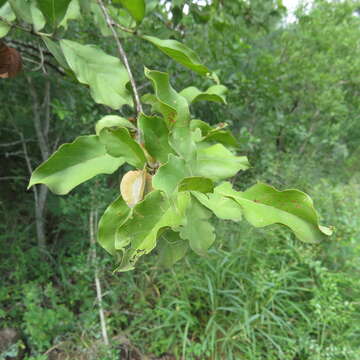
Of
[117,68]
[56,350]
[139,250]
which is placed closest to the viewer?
[139,250]

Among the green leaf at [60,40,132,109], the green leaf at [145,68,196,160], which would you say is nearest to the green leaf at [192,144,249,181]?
the green leaf at [145,68,196,160]

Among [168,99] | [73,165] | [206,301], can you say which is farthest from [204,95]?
[206,301]

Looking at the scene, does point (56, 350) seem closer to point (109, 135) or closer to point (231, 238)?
point (231, 238)

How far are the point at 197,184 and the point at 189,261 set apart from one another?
1.63m

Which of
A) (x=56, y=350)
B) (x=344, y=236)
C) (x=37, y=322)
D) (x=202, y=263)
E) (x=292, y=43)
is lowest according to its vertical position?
(x=56, y=350)

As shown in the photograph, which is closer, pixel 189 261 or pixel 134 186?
pixel 134 186

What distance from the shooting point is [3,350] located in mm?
1351

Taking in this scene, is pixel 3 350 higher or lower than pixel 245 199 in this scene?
lower

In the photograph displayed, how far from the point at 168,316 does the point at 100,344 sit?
344mm

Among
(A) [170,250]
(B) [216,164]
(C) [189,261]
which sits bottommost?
(C) [189,261]

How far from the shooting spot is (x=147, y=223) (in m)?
0.32

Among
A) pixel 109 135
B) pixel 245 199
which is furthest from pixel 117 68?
pixel 245 199

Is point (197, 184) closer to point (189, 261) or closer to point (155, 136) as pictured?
point (155, 136)

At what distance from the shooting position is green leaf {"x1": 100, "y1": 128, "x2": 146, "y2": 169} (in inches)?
14.1
